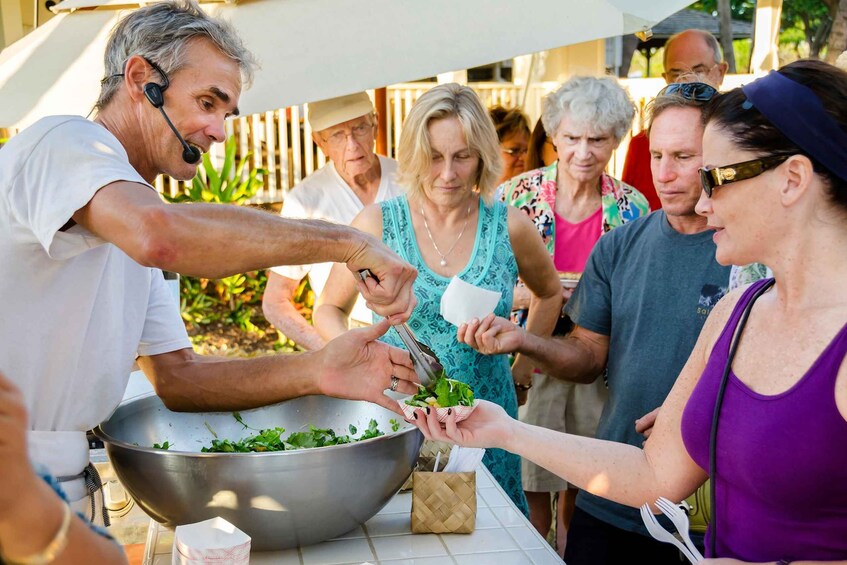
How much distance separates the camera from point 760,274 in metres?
2.44

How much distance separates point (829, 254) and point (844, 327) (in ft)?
0.49

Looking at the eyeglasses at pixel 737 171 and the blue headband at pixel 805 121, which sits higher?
the blue headband at pixel 805 121

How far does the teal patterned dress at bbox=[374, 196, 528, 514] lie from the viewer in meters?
3.02

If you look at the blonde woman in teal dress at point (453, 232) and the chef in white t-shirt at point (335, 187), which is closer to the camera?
the blonde woman in teal dress at point (453, 232)

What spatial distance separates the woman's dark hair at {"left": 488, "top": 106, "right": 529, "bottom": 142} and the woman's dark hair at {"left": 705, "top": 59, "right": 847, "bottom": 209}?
3.80 metres

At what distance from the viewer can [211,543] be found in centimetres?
163

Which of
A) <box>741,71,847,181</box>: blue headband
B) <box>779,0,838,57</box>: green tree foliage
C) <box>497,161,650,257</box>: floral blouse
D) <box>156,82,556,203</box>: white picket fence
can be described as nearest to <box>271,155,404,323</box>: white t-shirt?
<box>497,161,650,257</box>: floral blouse

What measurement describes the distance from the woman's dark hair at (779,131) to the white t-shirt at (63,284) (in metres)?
1.16

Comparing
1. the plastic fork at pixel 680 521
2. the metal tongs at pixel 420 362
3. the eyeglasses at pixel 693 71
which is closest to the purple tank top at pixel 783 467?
the plastic fork at pixel 680 521

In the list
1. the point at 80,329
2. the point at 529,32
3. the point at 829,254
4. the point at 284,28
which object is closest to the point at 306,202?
the point at 284,28

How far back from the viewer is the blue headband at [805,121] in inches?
59.1

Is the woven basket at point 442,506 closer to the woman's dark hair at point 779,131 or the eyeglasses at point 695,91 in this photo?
the woman's dark hair at point 779,131

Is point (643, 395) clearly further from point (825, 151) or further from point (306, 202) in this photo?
point (306, 202)

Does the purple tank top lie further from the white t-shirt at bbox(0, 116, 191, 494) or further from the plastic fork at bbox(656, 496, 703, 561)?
the white t-shirt at bbox(0, 116, 191, 494)
